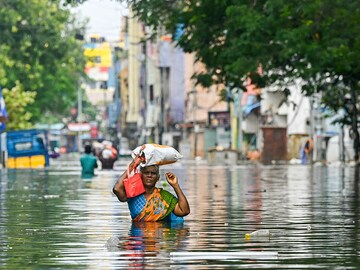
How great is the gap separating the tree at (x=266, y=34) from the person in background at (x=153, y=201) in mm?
20375

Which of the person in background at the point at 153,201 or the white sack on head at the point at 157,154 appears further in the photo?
the person in background at the point at 153,201

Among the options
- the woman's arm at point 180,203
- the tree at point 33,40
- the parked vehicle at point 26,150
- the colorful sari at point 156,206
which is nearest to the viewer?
the woman's arm at point 180,203

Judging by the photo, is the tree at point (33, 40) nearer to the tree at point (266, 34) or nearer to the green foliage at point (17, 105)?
the green foliage at point (17, 105)

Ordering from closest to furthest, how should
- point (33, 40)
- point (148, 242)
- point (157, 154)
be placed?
point (148, 242) → point (157, 154) → point (33, 40)

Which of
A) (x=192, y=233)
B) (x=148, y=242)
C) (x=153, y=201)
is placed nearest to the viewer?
(x=148, y=242)

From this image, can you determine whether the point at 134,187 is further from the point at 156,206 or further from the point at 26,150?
the point at 26,150

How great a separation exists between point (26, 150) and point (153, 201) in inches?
2223

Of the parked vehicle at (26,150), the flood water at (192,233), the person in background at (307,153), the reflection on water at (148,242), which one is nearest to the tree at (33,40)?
the parked vehicle at (26,150)

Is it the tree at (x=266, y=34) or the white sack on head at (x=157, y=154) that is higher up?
the tree at (x=266, y=34)

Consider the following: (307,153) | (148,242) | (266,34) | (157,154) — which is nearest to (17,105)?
(307,153)

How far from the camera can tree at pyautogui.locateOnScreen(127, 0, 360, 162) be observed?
3888 centimetres

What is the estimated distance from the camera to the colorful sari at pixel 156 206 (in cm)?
1808

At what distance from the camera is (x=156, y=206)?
59.7ft

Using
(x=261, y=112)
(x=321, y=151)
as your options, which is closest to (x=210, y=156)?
(x=321, y=151)
